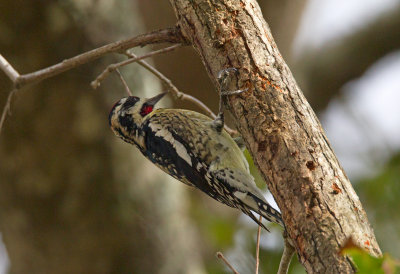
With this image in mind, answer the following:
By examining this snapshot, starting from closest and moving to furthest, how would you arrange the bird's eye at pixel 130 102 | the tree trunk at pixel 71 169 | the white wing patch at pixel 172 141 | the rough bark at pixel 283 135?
the rough bark at pixel 283 135, the white wing patch at pixel 172 141, the bird's eye at pixel 130 102, the tree trunk at pixel 71 169

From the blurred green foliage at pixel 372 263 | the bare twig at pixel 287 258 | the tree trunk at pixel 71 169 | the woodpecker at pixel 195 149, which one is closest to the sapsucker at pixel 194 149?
the woodpecker at pixel 195 149

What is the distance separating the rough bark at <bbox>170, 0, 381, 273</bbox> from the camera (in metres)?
1.94

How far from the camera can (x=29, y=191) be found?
4918mm

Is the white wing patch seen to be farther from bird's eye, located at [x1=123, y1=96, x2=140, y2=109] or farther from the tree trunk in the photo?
the tree trunk

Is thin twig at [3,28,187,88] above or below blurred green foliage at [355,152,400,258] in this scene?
above

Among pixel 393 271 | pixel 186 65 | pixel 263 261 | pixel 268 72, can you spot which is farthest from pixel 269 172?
pixel 186 65

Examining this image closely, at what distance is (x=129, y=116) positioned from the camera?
12.0 ft

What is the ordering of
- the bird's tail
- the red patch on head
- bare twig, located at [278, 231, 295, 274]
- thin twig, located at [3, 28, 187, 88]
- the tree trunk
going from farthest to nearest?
the tree trunk
the red patch on head
the bird's tail
thin twig, located at [3, 28, 187, 88]
bare twig, located at [278, 231, 295, 274]

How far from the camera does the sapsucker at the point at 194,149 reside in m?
3.21

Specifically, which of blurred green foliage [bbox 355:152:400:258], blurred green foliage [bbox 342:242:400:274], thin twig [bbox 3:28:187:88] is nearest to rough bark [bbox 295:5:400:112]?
blurred green foliage [bbox 355:152:400:258]

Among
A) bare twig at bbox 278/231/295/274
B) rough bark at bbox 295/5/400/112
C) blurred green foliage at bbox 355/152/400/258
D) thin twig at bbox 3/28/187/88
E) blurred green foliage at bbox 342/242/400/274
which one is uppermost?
thin twig at bbox 3/28/187/88

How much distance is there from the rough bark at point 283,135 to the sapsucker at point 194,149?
35.7 inches

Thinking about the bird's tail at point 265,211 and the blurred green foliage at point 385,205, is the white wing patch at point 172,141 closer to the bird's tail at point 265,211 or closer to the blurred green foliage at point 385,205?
the bird's tail at point 265,211

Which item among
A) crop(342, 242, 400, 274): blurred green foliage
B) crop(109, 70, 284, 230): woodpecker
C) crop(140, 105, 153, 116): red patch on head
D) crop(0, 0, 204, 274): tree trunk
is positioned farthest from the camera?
crop(0, 0, 204, 274): tree trunk
